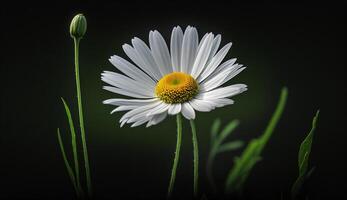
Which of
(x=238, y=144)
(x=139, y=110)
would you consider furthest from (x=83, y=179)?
(x=238, y=144)

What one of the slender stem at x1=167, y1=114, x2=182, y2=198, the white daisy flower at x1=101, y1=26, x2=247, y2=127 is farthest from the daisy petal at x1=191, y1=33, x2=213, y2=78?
the slender stem at x1=167, y1=114, x2=182, y2=198

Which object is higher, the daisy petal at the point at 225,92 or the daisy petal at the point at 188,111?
the daisy petal at the point at 225,92

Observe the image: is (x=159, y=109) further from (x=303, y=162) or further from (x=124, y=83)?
(x=303, y=162)

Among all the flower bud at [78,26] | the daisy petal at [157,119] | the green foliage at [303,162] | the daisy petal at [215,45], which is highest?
the flower bud at [78,26]

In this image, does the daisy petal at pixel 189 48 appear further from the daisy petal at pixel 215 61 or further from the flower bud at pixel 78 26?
the flower bud at pixel 78 26

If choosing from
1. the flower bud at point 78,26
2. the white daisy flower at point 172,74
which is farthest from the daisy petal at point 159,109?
the flower bud at point 78,26

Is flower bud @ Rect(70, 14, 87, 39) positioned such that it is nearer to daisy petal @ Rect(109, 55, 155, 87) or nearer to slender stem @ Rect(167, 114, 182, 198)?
daisy petal @ Rect(109, 55, 155, 87)
